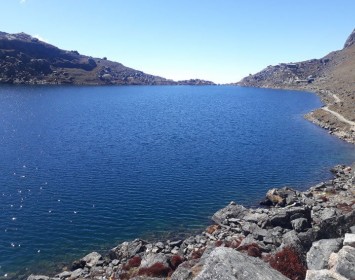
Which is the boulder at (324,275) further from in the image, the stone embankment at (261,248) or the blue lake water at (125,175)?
the blue lake water at (125,175)

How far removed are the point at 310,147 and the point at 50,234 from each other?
78078 mm

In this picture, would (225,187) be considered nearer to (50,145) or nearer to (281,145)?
(281,145)

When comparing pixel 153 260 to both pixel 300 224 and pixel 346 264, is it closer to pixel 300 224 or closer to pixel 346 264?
pixel 300 224

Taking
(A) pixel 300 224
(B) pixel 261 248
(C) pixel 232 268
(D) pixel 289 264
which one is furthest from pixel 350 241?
(A) pixel 300 224

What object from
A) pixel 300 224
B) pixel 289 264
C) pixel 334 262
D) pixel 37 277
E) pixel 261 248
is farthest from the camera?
pixel 300 224

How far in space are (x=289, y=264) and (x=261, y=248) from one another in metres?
10.8

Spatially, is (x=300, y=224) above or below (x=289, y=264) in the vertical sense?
below

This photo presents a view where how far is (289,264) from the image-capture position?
97.7 ft

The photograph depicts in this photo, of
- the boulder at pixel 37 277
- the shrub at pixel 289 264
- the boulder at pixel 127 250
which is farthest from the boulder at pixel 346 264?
the boulder at pixel 37 277

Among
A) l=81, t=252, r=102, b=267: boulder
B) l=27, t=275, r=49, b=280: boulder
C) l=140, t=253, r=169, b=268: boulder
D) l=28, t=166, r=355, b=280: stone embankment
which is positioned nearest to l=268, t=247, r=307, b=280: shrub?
l=28, t=166, r=355, b=280: stone embankment

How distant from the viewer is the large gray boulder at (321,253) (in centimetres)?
2715

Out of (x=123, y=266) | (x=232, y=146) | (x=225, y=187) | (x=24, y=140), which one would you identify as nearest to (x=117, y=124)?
(x=24, y=140)

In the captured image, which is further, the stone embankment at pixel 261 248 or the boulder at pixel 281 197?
the boulder at pixel 281 197

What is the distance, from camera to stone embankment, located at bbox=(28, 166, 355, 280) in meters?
23.0
